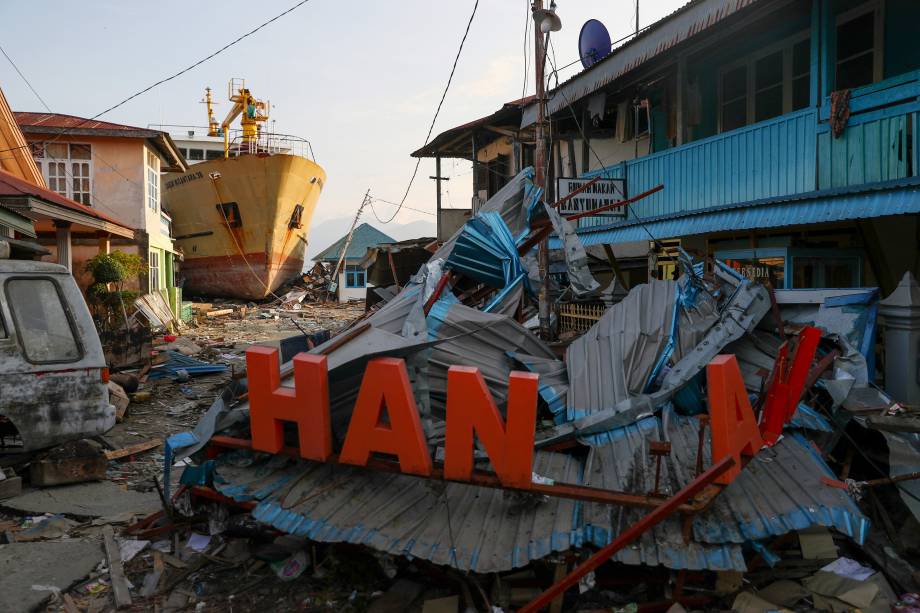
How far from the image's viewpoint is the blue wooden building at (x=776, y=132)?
279 inches

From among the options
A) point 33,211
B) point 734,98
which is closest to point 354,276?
point 33,211

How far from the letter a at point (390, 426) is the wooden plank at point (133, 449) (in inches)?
178

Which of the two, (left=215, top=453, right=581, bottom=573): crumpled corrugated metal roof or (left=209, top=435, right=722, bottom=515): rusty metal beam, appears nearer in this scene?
(left=209, top=435, right=722, bottom=515): rusty metal beam

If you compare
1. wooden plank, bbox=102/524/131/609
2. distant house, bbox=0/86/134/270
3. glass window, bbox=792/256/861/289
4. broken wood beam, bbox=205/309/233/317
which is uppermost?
distant house, bbox=0/86/134/270

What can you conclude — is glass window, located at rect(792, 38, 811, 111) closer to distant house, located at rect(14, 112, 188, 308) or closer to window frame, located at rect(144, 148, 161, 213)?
distant house, located at rect(14, 112, 188, 308)

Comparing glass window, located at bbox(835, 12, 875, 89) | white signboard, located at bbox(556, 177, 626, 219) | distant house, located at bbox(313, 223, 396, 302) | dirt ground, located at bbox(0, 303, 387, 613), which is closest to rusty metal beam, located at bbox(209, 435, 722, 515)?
dirt ground, located at bbox(0, 303, 387, 613)

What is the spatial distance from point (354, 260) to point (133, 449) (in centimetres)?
3229

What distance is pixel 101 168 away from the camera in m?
18.8

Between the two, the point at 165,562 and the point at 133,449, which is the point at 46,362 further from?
the point at 165,562

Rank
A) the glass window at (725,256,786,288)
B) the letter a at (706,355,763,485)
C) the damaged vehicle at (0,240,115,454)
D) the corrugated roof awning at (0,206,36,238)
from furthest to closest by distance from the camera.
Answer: the glass window at (725,256,786,288) → the corrugated roof awning at (0,206,36,238) → the damaged vehicle at (0,240,115,454) → the letter a at (706,355,763,485)

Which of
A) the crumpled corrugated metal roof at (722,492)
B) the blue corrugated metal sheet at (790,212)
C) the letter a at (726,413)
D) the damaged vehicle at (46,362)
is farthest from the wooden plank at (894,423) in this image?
the damaged vehicle at (46,362)

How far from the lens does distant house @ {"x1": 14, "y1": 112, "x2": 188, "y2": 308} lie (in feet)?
60.0

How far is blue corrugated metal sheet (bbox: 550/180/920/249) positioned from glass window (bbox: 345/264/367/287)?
29376mm

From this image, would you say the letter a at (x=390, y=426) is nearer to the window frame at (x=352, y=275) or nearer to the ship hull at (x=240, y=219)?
the ship hull at (x=240, y=219)
